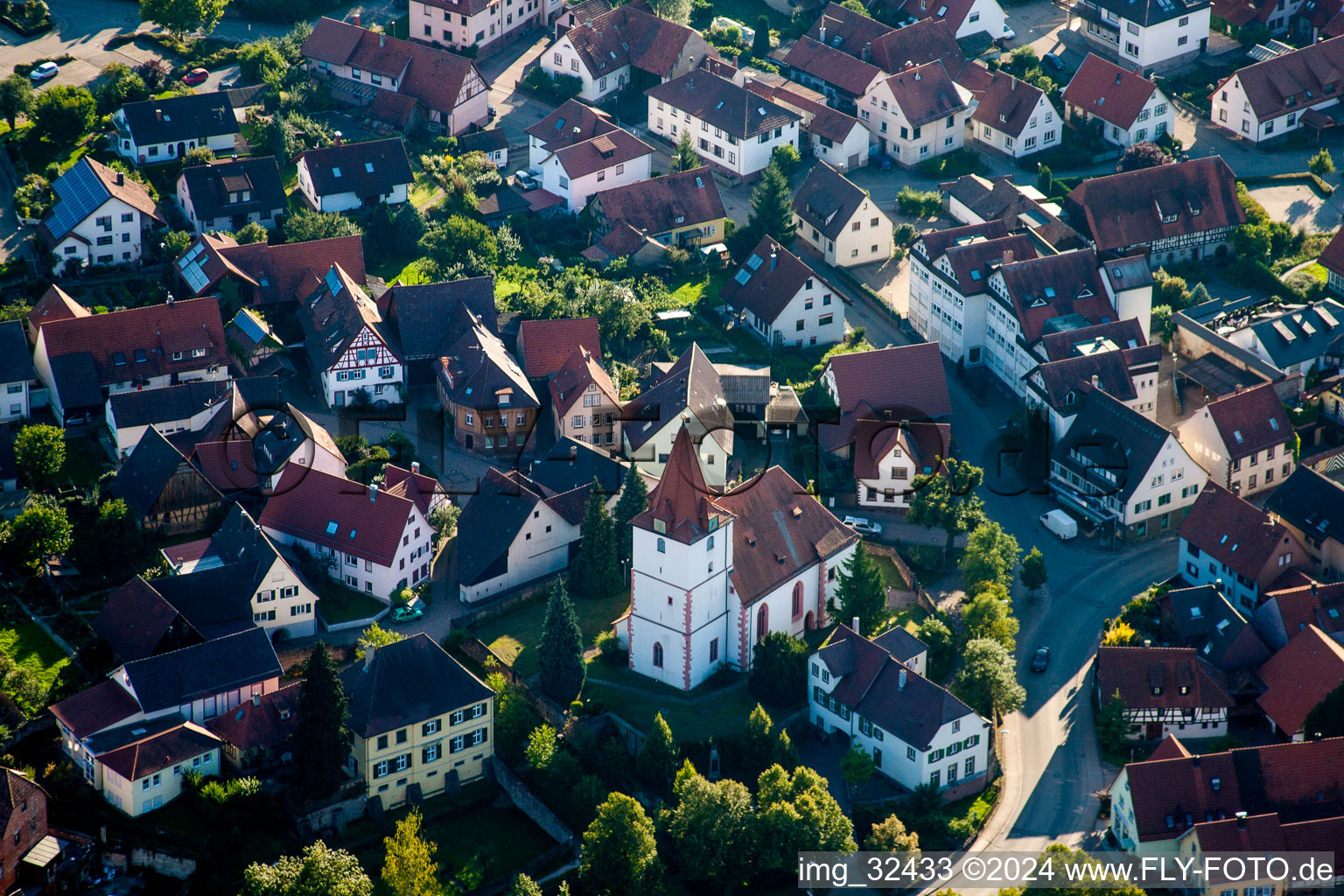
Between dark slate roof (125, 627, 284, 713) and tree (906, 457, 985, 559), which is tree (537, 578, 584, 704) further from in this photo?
tree (906, 457, 985, 559)

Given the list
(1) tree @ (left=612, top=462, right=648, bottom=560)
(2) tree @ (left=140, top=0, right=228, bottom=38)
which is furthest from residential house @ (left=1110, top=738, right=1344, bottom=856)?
(2) tree @ (left=140, top=0, right=228, bottom=38)

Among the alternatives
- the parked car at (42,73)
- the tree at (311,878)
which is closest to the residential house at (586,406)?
the tree at (311,878)

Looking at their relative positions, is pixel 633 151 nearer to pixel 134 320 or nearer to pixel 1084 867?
pixel 134 320

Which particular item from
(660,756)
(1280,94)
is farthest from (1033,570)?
(1280,94)

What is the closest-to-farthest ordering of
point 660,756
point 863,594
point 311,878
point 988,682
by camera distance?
point 311,878
point 660,756
point 988,682
point 863,594

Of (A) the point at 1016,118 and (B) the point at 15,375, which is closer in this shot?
(B) the point at 15,375

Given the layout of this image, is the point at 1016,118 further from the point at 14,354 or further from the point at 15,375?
the point at 15,375

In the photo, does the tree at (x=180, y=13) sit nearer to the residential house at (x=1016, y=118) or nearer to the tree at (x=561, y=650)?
the residential house at (x=1016, y=118)
